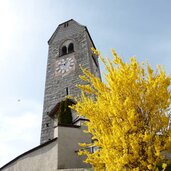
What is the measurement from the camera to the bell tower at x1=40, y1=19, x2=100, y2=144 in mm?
14227

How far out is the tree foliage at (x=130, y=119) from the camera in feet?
11.3

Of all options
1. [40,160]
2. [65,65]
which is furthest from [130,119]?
[65,65]

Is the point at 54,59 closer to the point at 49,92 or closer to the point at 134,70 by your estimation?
the point at 49,92

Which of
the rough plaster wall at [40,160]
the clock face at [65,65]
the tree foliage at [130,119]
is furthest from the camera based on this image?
the clock face at [65,65]

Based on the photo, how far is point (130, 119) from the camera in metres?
3.56

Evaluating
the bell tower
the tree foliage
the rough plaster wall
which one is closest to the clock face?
the bell tower

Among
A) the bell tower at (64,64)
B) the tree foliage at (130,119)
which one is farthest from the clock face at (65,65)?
the tree foliage at (130,119)

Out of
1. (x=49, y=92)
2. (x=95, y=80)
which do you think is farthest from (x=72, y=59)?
(x=95, y=80)

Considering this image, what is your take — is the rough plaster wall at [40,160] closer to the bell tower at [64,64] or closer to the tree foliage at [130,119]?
the tree foliage at [130,119]

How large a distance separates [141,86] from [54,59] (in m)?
14.1

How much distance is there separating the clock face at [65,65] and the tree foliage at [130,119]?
1152cm

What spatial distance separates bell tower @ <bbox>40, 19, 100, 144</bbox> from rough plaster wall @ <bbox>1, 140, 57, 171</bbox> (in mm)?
5208

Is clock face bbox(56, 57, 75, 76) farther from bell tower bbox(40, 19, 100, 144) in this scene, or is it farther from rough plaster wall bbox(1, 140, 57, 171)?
rough plaster wall bbox(1, 140, 57, 171)

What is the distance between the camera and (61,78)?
1579 centimetres
